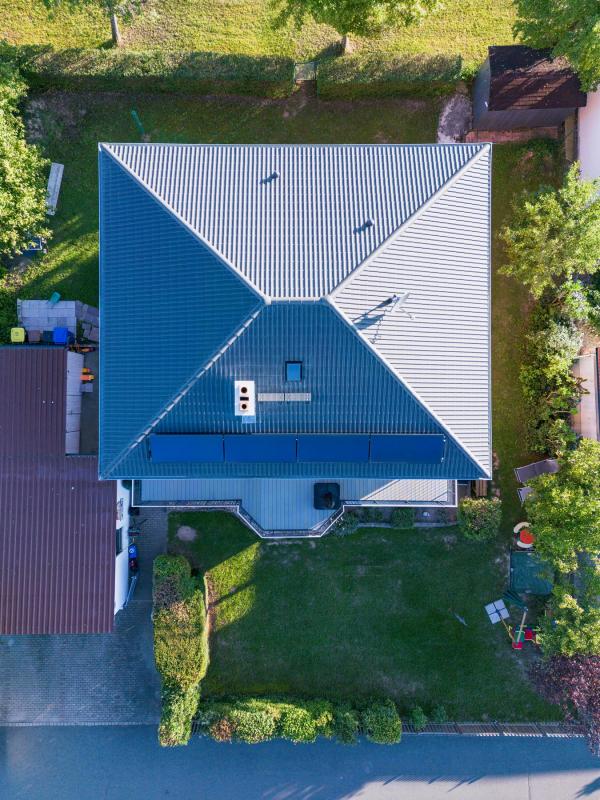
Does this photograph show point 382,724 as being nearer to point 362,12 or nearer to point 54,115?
point 362,12

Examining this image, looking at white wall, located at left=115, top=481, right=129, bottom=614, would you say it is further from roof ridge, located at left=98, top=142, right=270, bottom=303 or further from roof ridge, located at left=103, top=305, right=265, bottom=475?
roof ridge, located at left=98, top=142, right=270, bottom=303

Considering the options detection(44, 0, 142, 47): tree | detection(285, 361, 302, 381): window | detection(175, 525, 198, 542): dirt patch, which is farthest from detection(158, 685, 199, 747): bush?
detection(44, 0, 142, 47): tree

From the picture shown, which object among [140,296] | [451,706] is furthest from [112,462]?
[451,706]

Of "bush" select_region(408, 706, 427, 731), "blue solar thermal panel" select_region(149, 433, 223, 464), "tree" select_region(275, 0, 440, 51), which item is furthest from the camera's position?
"bush" select_region(408, 706, 427, 731)

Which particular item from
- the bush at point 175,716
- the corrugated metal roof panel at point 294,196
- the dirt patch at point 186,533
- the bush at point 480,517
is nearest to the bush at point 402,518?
the bush at point 480,517

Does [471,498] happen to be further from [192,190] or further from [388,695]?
[192,190]

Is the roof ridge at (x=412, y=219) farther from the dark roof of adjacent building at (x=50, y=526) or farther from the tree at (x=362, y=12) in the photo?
the dark roof of adjacent building at (x=50, y=526)
